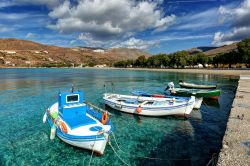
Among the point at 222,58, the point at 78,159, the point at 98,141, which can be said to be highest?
the point at 222,58

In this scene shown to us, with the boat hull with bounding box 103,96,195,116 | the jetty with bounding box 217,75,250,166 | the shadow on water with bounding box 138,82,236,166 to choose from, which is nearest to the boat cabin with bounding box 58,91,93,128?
the shadow on water with bounding box 138,82,236,166

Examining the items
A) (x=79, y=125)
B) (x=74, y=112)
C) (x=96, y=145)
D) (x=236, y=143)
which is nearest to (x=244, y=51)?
(x=236, y=143)

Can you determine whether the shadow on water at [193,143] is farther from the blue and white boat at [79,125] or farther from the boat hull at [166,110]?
the blue and white boat at [79,125]

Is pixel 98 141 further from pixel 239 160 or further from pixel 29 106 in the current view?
pixel 29 106

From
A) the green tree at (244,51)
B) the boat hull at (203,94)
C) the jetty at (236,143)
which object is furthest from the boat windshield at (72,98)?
the green tree at (244,51)

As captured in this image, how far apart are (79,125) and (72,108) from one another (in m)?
2.47

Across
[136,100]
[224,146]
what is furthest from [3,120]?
[224,146]

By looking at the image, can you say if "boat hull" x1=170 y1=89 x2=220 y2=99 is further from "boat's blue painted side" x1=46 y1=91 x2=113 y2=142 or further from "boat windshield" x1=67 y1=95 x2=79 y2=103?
"boat windshield" x1=67 y1=95 x2=79 y2=103

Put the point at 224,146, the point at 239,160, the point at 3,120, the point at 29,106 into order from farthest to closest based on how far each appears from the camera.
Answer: the point at 29,106 → the point at 3,120 → the point at 224,146 → the point at 239,160

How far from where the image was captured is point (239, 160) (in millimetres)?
10359

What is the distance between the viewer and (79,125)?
15812mm

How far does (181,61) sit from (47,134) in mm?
138955

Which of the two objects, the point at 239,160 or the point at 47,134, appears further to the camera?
the point at 47,134

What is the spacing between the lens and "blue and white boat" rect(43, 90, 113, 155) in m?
13.7
